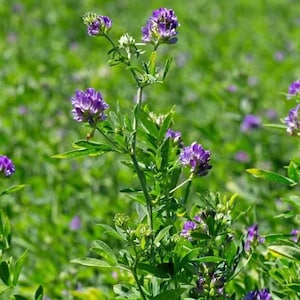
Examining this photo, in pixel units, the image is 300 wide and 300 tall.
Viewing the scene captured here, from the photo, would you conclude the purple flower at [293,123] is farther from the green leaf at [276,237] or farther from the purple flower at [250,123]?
the purple flower at [250,123]

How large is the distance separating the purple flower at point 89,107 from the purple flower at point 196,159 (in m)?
0.19

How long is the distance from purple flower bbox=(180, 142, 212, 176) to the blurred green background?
1.57 ft

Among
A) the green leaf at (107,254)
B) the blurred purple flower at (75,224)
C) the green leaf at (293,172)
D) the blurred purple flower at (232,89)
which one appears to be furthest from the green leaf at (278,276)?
the blurred purple flower at (232,89)

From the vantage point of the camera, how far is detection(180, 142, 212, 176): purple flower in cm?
161

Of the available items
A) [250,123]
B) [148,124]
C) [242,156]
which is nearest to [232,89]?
[250,123]

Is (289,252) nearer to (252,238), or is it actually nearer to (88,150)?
(252,238)

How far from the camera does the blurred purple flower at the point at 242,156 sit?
11.2ft

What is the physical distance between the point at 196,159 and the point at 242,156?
6.09ft

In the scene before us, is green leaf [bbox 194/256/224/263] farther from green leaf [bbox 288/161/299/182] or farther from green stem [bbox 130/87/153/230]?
green leaf [bbox 288/161/299/182]

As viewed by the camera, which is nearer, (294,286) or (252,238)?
(294,286)

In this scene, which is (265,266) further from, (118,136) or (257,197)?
(257,197)

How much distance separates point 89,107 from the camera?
60.4 inches

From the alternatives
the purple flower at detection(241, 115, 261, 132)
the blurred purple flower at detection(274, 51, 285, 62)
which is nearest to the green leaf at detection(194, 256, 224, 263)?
the purple flower at detection(241, 115, 261, 132)

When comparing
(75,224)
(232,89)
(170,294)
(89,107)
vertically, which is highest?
(232,89)
